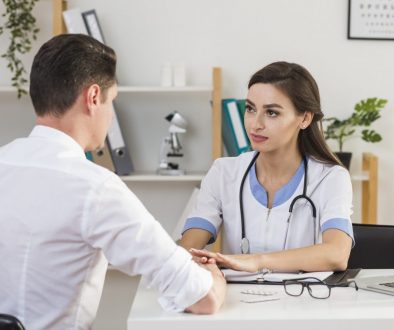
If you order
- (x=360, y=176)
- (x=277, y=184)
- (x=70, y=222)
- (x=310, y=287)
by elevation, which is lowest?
(x=360, y=176)

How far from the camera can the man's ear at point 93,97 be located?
146 centimetres

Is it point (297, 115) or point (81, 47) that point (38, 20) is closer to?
point (297, 115)

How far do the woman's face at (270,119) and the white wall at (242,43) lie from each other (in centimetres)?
125

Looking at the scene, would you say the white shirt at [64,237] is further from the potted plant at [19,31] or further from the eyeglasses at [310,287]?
the potted plant at [19,31]

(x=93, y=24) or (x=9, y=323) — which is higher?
(x=93, y=24)

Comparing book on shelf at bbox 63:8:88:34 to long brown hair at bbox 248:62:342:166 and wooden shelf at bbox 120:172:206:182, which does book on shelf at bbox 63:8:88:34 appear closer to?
wooden shelf at bbox 120:172:206:182

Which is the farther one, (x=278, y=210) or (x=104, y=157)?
(x=104, y=157)

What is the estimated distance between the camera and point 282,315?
1.41 meters

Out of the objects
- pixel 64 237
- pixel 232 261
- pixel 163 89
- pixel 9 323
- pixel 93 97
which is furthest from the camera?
pixel 163 89

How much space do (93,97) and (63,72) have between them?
3.0 inches

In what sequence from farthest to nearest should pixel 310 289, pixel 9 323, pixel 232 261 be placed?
pixel 232 261
pixel 310 289
pixel 9 323

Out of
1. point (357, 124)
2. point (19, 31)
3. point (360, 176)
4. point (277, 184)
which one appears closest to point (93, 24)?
point (19, 31)

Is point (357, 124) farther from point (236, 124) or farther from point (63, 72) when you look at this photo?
point (63, 72)

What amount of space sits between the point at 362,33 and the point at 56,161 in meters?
2.34
